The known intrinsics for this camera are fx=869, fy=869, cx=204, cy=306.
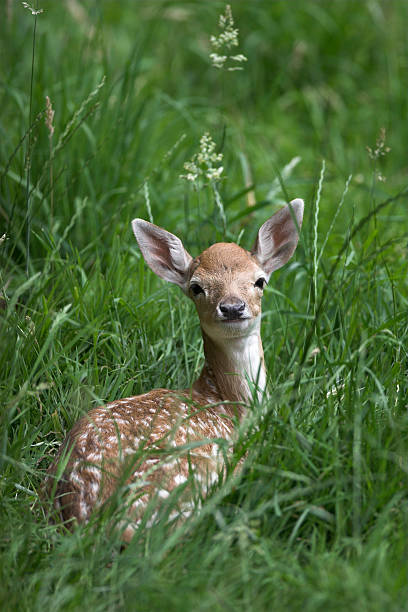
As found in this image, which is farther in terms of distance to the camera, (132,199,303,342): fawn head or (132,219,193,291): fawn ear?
(132,219,193,291): fawn ear

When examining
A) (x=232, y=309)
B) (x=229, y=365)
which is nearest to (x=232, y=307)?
(x=232, y=309)

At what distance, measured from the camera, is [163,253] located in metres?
4.09

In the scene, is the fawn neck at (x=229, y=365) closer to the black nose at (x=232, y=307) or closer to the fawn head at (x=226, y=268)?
the fawn head at (x=226, y=268)

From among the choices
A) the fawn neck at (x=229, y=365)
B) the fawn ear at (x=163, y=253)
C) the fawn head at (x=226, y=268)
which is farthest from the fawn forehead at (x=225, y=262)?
the fawn neck at (x=229, y=365)

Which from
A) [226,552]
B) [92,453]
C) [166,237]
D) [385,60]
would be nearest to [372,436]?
[226,552]

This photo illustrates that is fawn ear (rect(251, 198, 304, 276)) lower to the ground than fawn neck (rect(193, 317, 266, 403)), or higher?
higher

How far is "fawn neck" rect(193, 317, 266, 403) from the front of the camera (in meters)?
3.94

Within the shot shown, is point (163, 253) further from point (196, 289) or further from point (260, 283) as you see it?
point (260, 283)

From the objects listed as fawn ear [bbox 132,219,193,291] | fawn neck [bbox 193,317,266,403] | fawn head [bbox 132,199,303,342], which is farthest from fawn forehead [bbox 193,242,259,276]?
fawn neck [bbox 193,317,266,403]

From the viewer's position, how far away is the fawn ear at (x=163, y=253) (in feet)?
13.1

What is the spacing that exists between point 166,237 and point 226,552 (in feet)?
5.46

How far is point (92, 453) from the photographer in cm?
326

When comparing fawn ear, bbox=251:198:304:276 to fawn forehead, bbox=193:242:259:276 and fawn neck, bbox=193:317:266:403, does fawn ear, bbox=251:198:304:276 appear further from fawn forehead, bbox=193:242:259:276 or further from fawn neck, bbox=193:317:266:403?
fawn neck, bbox=193:317:266:403

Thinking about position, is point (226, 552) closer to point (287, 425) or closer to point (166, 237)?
point (287, 425)
